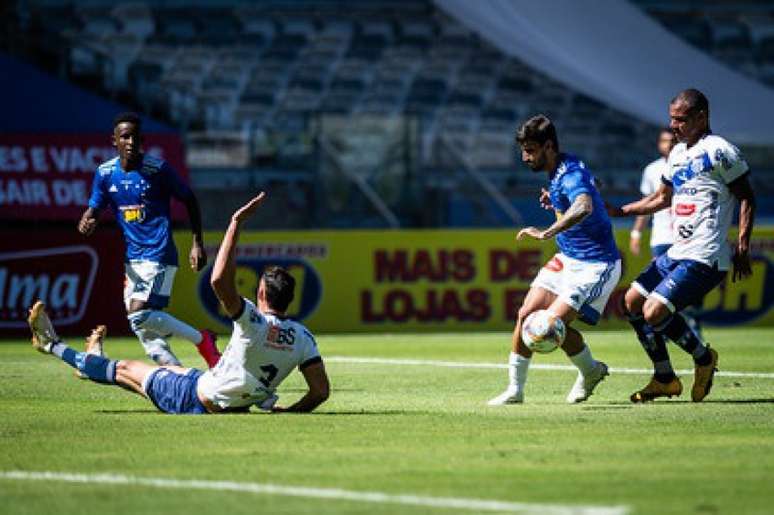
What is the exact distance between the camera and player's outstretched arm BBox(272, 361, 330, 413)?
12273 millimetres

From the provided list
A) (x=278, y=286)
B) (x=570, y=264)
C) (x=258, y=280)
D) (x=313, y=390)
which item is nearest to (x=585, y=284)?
(x=570, y=264)

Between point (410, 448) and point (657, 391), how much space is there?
3.75 m

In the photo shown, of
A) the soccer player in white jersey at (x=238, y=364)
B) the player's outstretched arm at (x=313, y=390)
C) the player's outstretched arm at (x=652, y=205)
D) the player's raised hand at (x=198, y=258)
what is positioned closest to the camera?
the soccer player in white jersey at (x=238, y=364)

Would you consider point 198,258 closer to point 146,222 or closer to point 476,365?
point 146,222

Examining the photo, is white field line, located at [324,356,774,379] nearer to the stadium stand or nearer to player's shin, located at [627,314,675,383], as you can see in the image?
player's shin, located at [627,314,675,383]

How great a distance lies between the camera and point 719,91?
31.0 m

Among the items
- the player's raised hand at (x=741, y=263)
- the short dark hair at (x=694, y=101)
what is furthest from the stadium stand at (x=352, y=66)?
the player's raised hand at (x=741, y=263)

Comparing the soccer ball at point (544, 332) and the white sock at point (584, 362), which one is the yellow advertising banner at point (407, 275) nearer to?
the white sock at point (584, 362)

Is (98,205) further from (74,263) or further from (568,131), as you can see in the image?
(568,131)

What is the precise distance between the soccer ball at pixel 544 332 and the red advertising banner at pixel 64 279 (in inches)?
477

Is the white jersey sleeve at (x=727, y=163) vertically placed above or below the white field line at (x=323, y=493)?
above

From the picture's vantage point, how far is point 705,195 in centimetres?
1329

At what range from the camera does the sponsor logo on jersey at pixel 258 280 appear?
81.3 ft

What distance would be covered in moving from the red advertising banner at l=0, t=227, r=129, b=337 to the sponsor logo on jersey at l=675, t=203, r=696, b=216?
40.1ft
